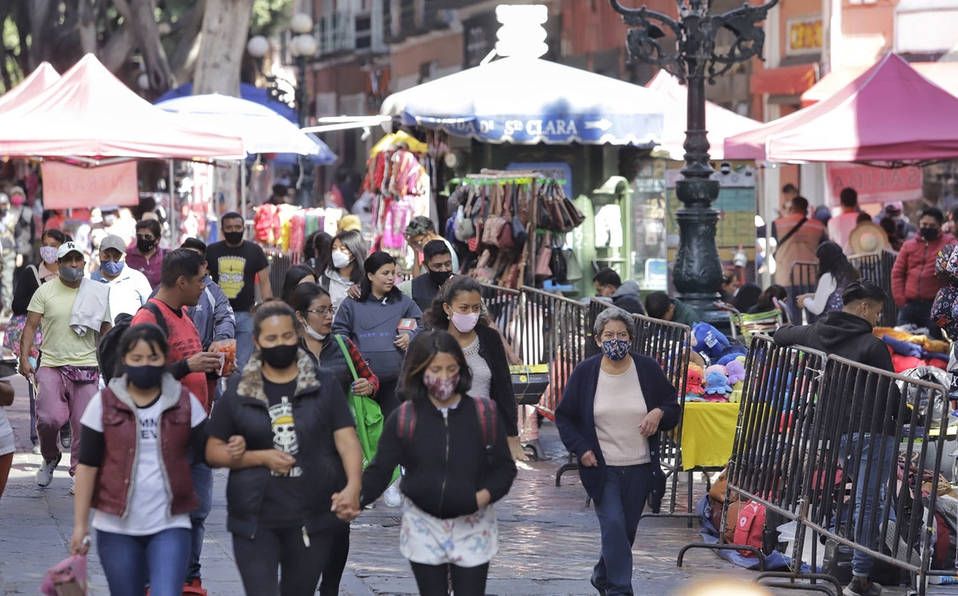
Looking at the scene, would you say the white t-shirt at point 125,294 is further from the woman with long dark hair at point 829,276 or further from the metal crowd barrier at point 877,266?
the metal crowd barrier at point 877,266

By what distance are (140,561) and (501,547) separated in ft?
12.5

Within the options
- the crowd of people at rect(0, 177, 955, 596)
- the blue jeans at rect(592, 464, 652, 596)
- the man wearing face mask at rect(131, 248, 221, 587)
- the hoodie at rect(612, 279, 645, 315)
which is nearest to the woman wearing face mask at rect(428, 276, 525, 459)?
the crowd of people at rect(0, 177, 955, 596)

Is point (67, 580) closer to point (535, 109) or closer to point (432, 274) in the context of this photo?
point (432, 274)

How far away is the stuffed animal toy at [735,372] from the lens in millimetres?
11625

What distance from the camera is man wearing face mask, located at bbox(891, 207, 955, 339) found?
52.6 ft

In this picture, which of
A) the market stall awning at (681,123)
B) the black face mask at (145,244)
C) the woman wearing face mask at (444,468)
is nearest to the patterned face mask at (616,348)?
the woman wearing face mask at (444,468)

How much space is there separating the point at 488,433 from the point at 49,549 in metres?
3.94

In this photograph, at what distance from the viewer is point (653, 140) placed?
58.9 ft

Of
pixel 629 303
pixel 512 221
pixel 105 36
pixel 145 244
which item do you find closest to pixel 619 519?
pixel 629 303

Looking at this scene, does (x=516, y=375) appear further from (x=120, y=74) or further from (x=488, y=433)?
(x=120, y=74)

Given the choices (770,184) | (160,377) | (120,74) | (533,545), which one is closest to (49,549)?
(533,545)

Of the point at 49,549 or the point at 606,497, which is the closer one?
the point at 606,497

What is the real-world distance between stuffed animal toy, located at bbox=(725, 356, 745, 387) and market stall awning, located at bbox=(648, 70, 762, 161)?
660cm

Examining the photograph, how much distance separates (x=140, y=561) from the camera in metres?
6.81
